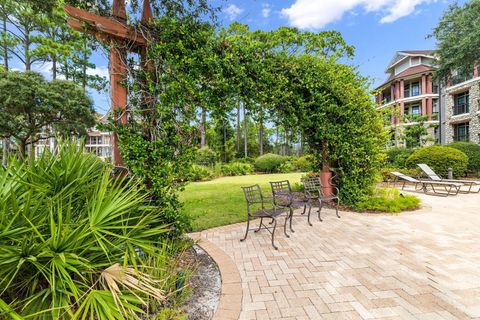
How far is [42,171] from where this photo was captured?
231cm

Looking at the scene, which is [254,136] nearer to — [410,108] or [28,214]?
[410,108]

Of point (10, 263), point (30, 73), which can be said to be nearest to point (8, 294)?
point (10, 263)

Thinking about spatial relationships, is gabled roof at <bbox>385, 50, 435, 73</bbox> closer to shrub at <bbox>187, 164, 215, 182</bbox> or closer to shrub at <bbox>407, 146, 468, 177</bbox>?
shrub at <bbox>407, 146, 468, 177</bbox>

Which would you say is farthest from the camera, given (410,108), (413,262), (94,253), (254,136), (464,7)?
(254,136)

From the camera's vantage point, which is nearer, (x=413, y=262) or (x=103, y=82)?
(x=413, y=262)

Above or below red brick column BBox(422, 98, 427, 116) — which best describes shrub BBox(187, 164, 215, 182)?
below

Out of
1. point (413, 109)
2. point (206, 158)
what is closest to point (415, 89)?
point (413, 109)

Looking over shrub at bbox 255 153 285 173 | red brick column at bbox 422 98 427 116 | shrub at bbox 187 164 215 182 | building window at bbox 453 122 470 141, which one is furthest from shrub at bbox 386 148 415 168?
red brick column at bbox 422 98 427 116

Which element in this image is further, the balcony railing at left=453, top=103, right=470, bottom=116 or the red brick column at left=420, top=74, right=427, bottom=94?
the red brick column at left=420, top=74, right=427, bottom=94

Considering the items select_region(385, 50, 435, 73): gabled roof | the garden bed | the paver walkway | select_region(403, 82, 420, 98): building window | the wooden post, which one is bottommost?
the garden bed

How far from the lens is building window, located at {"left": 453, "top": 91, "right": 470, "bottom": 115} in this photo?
19.5m

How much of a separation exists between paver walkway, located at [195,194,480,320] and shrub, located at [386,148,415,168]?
1064 centimetres

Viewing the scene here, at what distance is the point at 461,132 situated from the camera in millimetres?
20484

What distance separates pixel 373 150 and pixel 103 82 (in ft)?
21.0
